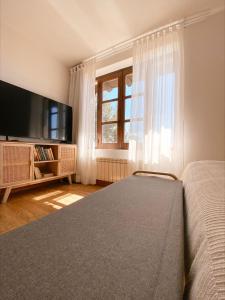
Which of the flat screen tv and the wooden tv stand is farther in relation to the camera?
the flat screen tv

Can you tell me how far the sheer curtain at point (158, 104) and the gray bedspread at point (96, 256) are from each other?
1.60m

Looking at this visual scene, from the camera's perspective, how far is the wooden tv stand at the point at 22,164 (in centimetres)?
182

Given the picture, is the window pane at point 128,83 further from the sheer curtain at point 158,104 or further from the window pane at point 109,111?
the sheer curtain at point 158,104

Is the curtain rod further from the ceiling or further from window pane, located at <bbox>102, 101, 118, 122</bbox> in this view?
window pane, located at <bbox>102, 101, 118, 122</bbox>

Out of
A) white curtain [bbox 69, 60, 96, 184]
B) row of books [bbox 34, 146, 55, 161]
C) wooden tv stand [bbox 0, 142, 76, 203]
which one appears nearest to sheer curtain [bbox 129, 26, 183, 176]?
white curtain [bbox 69, 60, 96, 184]

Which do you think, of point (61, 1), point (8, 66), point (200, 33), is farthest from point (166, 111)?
point (8, 66)

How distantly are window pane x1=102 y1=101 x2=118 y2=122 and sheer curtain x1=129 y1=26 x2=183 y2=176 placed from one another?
0.60 metres

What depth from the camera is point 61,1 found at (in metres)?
1.80

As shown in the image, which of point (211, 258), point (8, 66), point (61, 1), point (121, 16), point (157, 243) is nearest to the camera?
point (211, 258)

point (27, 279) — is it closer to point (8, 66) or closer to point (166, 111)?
point (166, 111)

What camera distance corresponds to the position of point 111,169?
2.71 meters

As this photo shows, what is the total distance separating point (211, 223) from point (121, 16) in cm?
256

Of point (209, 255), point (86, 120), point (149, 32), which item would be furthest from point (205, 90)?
point (209, 255)

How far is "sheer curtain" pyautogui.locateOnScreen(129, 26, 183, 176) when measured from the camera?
2.03 m
